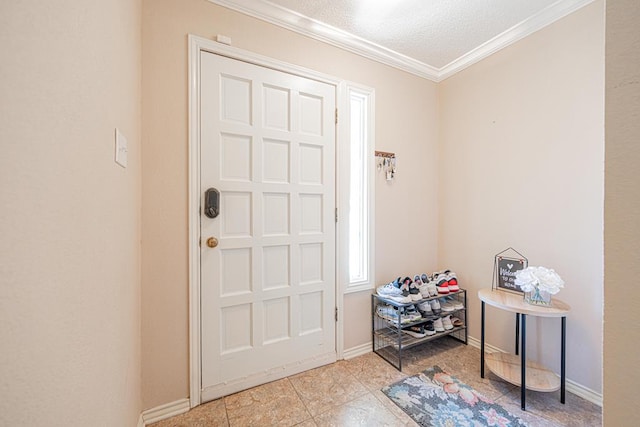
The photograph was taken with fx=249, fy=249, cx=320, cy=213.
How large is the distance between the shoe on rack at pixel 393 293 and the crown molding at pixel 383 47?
198 centimetres

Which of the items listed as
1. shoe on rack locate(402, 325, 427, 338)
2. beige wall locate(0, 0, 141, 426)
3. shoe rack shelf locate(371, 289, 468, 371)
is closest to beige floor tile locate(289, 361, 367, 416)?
shoe rack shelf locate(371, 289, 468, 371)

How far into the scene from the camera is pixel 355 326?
209 centimetres

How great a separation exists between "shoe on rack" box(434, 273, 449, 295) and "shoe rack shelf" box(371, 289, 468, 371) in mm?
51

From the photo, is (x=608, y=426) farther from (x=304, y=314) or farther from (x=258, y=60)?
(x=258, y=60)

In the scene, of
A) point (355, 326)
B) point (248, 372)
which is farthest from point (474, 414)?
point (248, 372)

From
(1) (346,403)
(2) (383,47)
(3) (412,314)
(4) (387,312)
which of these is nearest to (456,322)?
(3) (412,314)

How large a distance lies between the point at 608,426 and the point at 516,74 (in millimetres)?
2303

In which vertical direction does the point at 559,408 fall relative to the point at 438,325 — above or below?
below

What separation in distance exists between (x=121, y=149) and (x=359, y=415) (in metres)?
1.82

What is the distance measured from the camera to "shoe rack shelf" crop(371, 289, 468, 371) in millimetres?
1939

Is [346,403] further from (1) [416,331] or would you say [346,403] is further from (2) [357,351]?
(1) [416,331]

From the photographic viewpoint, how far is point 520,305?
62.2 inches

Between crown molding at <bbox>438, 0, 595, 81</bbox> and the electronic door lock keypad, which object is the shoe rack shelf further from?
crown molding at <bbox>438, 0, 595, 81</bbox>

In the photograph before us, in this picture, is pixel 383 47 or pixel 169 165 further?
pixel 383 47
